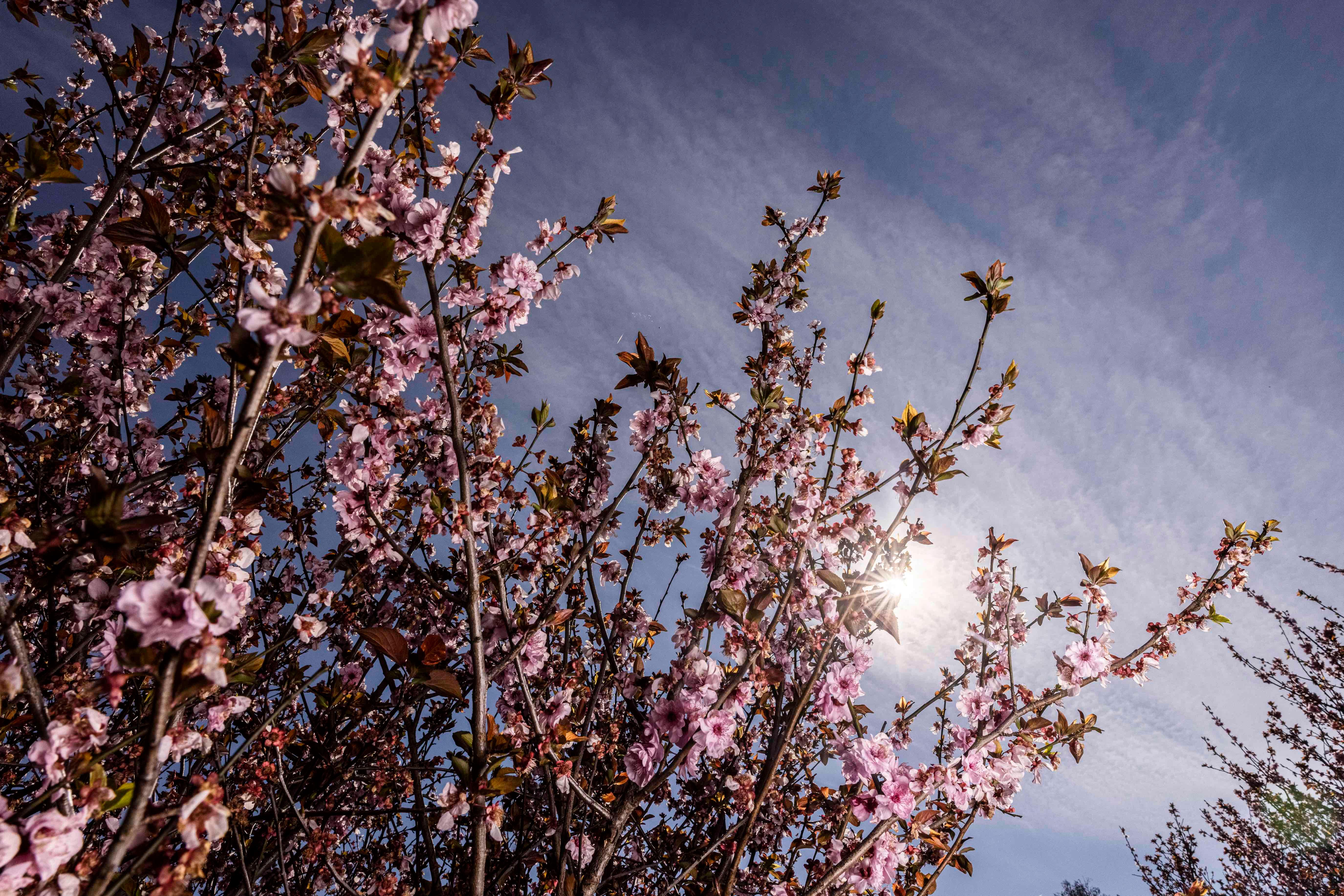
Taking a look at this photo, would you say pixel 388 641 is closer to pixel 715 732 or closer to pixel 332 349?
pixel 332 349

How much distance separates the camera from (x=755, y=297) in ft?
11.5

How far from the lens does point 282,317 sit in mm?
1013

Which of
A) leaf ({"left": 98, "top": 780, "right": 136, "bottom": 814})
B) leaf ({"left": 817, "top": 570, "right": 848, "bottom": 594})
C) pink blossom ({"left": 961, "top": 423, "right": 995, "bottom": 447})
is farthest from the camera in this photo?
pink blossom ({"left": 961, "top": 423, "right": 995, "bottom": 447})

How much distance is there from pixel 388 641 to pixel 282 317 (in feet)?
3.89

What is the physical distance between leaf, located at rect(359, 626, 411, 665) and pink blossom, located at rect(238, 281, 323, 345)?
1069 millimetres

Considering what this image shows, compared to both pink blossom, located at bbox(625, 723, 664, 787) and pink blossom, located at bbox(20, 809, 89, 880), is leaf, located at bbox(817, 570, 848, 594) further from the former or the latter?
pink blossom, located at bbox(20, 809, 89, 880)

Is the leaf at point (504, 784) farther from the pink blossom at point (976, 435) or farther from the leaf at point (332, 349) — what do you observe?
→ the pink blossom at point (976, 435)

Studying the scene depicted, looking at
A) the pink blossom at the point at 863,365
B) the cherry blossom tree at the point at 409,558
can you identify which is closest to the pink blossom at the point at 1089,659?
the cherry blossom tree at the point at 409,558

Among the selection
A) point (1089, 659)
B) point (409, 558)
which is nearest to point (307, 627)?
point (409, 558)

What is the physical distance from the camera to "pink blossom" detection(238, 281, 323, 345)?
39.3 inches

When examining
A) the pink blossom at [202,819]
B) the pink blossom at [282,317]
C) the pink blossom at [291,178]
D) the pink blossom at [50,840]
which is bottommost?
the pink blossom at [50,840]

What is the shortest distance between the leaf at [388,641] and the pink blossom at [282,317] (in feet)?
→ 3.51

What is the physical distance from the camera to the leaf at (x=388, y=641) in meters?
1.78

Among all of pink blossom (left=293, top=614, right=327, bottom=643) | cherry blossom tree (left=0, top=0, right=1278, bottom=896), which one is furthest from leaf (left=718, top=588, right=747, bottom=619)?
pink blossom (left=293, top=614, right=327, bottom=643)
